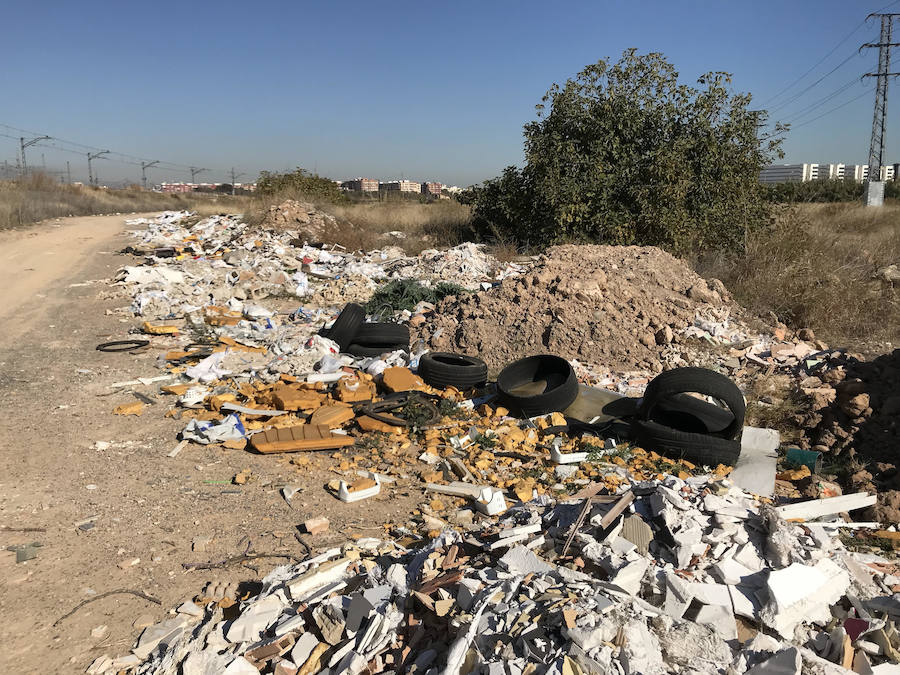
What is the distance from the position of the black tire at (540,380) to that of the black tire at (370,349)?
70.6 inches

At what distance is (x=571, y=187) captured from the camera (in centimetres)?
1262

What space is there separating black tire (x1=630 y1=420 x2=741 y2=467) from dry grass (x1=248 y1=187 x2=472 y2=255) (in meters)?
11.8

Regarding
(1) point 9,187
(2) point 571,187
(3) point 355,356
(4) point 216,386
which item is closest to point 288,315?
(3) point 355,356

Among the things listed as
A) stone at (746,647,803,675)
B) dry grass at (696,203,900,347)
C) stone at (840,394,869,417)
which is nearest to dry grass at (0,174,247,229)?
dry grass at (696,203,900,347)

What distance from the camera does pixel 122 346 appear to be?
788 centimetres

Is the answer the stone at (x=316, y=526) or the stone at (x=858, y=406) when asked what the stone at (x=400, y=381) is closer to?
the stone at (x=316, y=526)

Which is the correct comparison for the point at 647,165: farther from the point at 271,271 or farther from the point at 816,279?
the point at 271,271

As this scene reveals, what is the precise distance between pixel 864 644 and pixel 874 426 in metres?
3.01

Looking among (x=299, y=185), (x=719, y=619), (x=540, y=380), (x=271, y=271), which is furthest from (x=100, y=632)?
(x=299, y=185)

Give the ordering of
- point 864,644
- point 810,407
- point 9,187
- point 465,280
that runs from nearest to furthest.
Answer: point 864,644, point 810,407, point 465,280, point 9,187

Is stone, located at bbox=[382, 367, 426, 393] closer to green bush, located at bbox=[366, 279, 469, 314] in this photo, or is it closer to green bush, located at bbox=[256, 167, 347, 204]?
green bush, located at bbox=[366, 279, 469, 314]

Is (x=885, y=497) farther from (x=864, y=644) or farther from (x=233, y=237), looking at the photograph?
(x=233, y=237)

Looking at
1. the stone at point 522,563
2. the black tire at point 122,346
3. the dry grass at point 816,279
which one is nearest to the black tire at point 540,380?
the stone at point 522,563

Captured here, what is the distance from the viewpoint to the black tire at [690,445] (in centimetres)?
468
